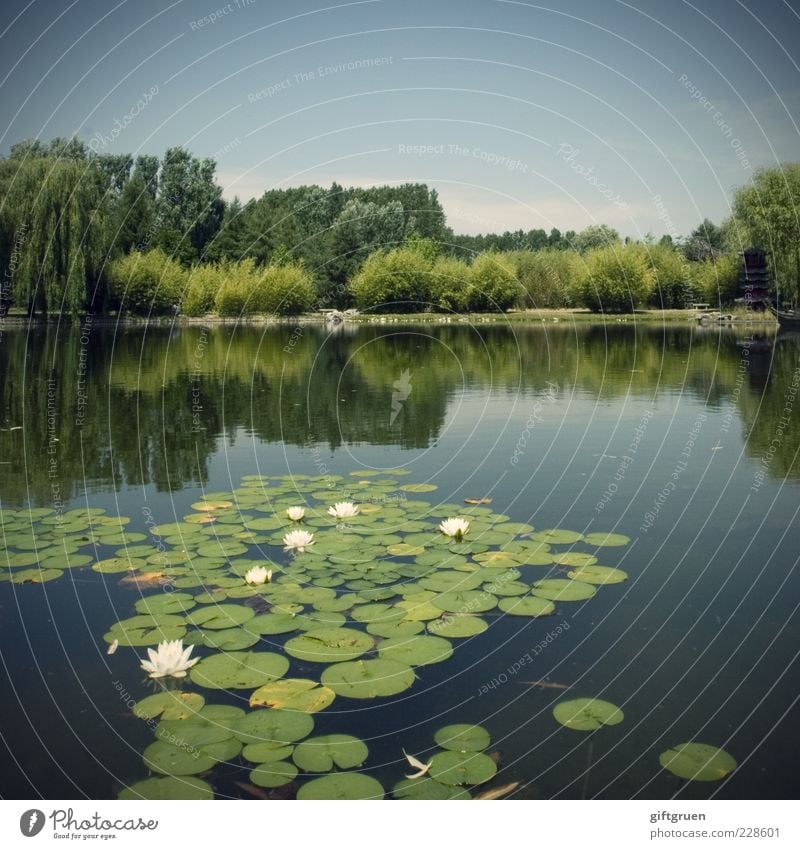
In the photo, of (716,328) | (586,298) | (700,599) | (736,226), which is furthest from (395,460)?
(586,298)

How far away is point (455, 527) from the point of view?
679 centimetres

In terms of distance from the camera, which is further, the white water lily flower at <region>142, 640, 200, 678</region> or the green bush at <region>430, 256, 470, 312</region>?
the green bush at <region>430, 256, 470, 312</region>

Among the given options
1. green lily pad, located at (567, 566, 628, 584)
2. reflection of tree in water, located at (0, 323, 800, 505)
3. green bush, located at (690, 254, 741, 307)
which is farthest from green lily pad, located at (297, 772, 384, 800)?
green bush, located at (690, 254, 741, 307)

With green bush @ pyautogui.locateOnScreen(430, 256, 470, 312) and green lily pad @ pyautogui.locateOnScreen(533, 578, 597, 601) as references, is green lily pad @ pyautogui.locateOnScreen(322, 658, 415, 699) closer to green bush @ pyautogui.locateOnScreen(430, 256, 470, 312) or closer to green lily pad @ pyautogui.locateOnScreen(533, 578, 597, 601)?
green lily pad @ pyautogui.locateOnScreen(533, 578, 597, 601)

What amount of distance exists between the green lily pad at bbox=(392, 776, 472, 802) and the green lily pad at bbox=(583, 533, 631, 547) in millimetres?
3636

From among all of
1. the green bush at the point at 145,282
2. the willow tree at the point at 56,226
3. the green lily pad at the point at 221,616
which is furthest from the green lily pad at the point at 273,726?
the green bush at the point at 145,282

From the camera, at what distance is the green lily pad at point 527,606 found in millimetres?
5325

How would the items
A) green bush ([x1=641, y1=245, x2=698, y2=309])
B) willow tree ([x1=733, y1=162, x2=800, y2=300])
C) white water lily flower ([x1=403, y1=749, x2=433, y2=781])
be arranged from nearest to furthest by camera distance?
white water lily flower ([x1=403, y1=749, x2=433, y2=781]) < willow tree ([x1=733, y1=162, x2=800, y2=300]) < green bush ([x1=641, y1=245, x2=698, y2=309])

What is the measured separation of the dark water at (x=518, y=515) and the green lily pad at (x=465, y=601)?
0.90ft

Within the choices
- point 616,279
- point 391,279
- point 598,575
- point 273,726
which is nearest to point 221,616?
point 273,726

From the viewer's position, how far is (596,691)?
14.2 feet

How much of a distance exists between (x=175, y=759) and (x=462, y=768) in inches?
52.5

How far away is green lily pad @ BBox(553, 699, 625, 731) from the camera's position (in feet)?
13.0

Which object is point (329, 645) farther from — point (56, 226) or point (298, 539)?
point (56, 226)
